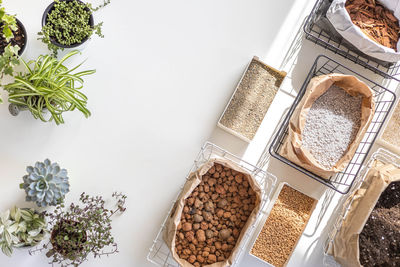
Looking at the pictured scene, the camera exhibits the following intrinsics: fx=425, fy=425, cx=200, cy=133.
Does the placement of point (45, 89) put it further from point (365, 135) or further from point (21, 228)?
point (365, 135)

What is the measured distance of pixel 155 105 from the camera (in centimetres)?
211

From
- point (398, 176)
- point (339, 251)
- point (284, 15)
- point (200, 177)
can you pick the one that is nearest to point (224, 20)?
point (284, 15)

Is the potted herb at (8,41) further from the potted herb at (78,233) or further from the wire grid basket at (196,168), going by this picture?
the wire grid basket at (196,168)

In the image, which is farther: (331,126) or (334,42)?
(334,42)

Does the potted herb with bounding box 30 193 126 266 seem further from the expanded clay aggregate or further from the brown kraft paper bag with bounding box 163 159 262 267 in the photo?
the expanded clay aggregate

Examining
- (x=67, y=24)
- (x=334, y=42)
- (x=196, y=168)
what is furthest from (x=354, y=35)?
(x=67, y=24)

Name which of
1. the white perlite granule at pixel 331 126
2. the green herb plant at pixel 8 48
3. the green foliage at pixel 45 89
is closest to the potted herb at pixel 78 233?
the green foliage at pixel 45 89

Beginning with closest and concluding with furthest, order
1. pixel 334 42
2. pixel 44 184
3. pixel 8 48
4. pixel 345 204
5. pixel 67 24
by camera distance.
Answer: pixel 8 48 → pixel 44 184 → pixel 67 24 → pixel 345 204 → pixel 334 42

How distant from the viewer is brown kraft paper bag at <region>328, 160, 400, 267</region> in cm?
182

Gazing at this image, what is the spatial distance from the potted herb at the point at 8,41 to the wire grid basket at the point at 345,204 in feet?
5.20

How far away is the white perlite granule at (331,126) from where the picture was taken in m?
1.99

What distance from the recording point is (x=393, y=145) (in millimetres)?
2082

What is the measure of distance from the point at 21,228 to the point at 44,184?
0.23 meters

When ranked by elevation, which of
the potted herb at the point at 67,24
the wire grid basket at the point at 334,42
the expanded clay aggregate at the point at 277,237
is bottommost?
the expanded clay aggregate at the point at 277,237
